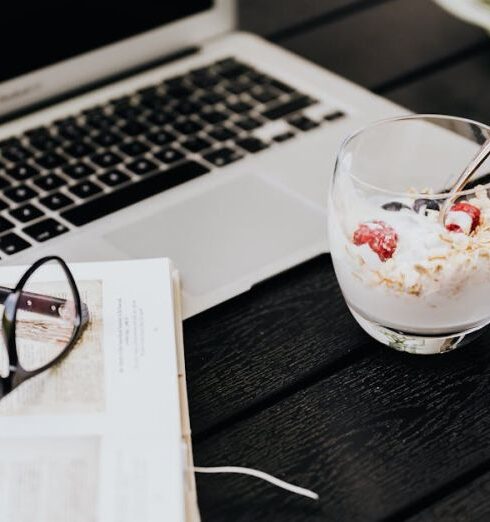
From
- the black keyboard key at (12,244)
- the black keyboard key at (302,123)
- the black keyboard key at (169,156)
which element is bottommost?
the black keyboard key at (12,244)

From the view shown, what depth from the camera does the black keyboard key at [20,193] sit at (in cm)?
84

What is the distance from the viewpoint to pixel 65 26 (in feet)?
3.15

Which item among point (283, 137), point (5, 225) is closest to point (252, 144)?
point (283, 137)

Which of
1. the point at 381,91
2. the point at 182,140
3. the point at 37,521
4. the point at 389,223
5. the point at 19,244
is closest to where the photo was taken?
the point at 37,521

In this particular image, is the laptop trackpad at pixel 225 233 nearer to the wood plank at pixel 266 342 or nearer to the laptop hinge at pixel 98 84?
the wood plank at pixel 266 342

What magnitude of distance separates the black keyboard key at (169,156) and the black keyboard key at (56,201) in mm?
100

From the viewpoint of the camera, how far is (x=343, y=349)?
69cm

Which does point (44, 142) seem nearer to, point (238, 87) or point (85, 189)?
point (85, 189)

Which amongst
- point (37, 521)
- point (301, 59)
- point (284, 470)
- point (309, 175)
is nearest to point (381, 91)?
point (301, 59)

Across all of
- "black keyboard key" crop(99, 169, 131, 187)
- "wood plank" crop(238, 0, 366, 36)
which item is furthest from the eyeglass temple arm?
"wood plank" crop(238, 0, 366, 36)

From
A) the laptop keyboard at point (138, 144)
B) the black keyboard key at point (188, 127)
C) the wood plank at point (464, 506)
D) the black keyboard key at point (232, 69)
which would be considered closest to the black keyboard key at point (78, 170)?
the laptop keyboard at point (138, 144)

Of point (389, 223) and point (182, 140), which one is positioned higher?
point (389, 223)

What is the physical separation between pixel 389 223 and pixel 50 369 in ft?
0.79

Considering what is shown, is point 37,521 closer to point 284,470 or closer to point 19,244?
point 284,470
